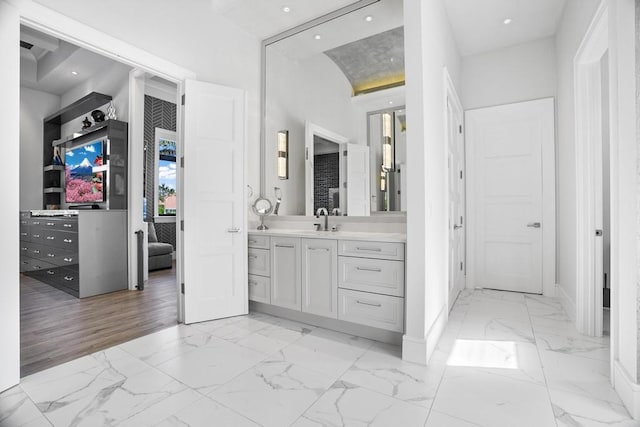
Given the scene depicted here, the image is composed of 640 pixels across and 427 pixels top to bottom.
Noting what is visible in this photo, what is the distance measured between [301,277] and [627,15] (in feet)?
8.70

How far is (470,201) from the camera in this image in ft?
13.6

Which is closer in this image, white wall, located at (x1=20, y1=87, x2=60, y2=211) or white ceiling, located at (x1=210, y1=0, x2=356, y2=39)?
white ceiling, located at (x1=210, y1=0, x2=356, y2=39)

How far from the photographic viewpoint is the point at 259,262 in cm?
321

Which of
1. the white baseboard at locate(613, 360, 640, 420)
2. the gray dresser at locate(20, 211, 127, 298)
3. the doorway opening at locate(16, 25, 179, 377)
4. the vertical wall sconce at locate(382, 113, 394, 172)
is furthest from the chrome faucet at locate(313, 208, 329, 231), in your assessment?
the gray dresser at locate(20, 211, 127, 298)

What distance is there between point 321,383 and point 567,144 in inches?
127

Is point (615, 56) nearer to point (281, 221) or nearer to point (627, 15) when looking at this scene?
point (627, 15)

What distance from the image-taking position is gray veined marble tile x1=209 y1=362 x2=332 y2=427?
1652 millimetres

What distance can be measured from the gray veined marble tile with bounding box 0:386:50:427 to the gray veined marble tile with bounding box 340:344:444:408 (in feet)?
5.20

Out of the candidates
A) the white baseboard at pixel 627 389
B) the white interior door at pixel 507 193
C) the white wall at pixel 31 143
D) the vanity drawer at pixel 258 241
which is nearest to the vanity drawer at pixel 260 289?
the vanity drawer at pixel 258 241

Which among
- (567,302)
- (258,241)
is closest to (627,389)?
(567,302)

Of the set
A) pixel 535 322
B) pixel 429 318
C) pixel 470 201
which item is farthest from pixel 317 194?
pixel 535 322

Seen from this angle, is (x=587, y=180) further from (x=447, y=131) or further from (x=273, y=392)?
(x=273, y=392)

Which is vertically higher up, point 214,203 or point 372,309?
point 214,203

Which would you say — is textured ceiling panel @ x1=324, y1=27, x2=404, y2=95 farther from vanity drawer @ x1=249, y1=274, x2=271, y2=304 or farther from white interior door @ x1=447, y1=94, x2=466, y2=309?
vanity drawer @ x1=249, y1=274, x2=271, y2=304
